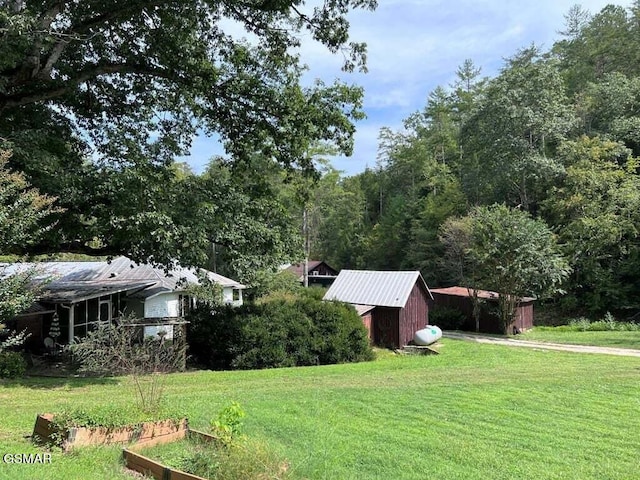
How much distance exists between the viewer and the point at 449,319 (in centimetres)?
2753

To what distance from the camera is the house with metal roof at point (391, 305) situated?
786 inches

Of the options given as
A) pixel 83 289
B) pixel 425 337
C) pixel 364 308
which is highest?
pixel 83 289

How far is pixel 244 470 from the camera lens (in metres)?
4.36

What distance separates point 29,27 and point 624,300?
109 ft

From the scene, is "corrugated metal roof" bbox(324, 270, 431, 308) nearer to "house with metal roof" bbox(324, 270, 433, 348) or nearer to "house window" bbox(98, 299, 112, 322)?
"house with metal roof" bbox(324, 270, 433, 348)

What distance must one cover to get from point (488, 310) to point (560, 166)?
46.5ft

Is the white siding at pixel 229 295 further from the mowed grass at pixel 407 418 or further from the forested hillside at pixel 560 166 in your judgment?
the mowed grass at pixel 407 418

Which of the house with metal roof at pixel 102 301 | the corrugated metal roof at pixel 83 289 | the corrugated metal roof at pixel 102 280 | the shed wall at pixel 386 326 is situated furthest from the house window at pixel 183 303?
the shed wall at pixel 386 326

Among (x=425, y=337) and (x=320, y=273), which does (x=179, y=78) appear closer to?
(x=425, y=337)

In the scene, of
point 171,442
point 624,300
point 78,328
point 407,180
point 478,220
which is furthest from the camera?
point 407,180

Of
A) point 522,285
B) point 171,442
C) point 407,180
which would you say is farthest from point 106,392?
point 407,180

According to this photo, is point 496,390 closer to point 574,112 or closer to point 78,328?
point 78,328

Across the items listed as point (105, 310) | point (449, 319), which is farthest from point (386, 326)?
point (105, 310)

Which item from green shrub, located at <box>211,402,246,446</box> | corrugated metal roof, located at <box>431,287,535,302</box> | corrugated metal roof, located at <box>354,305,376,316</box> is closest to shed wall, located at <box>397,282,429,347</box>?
corrugated metal roof, located at <box>354,305,376,316</box>
